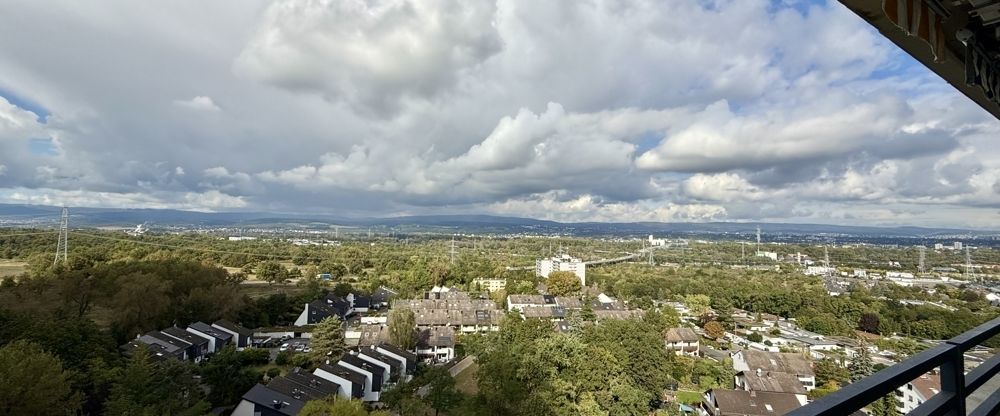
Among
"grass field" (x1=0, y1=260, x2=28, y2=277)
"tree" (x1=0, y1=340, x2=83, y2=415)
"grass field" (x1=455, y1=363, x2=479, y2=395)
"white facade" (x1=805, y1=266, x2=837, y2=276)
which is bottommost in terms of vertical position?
"white facade" (x1=805, y1=266, x2=837, y2=276)

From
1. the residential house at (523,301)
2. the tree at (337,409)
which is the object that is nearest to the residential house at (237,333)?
the tree at (337,409)

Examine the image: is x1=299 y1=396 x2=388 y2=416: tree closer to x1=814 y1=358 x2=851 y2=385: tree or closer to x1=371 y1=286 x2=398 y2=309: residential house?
x1=814 y1=358 x2=851 y2=385: tree

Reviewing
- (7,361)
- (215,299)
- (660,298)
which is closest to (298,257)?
(215,299)

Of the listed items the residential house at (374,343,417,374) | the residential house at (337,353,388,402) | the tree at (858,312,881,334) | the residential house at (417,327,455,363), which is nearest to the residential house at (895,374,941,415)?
the residential house at (337,353,388,402)

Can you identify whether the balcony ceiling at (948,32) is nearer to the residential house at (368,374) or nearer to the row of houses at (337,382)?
the row of houses at (337,382)

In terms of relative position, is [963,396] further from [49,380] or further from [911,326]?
[911,326]

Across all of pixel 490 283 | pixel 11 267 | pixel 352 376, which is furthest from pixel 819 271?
pixel 11 267
